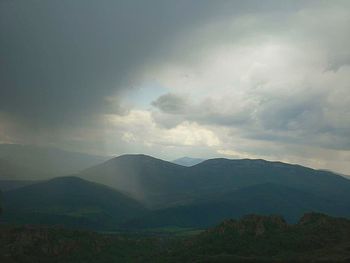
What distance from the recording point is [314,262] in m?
192

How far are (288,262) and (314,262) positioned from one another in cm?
1189

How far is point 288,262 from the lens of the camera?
199m

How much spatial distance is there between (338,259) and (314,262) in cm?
1040

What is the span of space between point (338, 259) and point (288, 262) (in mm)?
21499

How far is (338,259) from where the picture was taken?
629 ft
